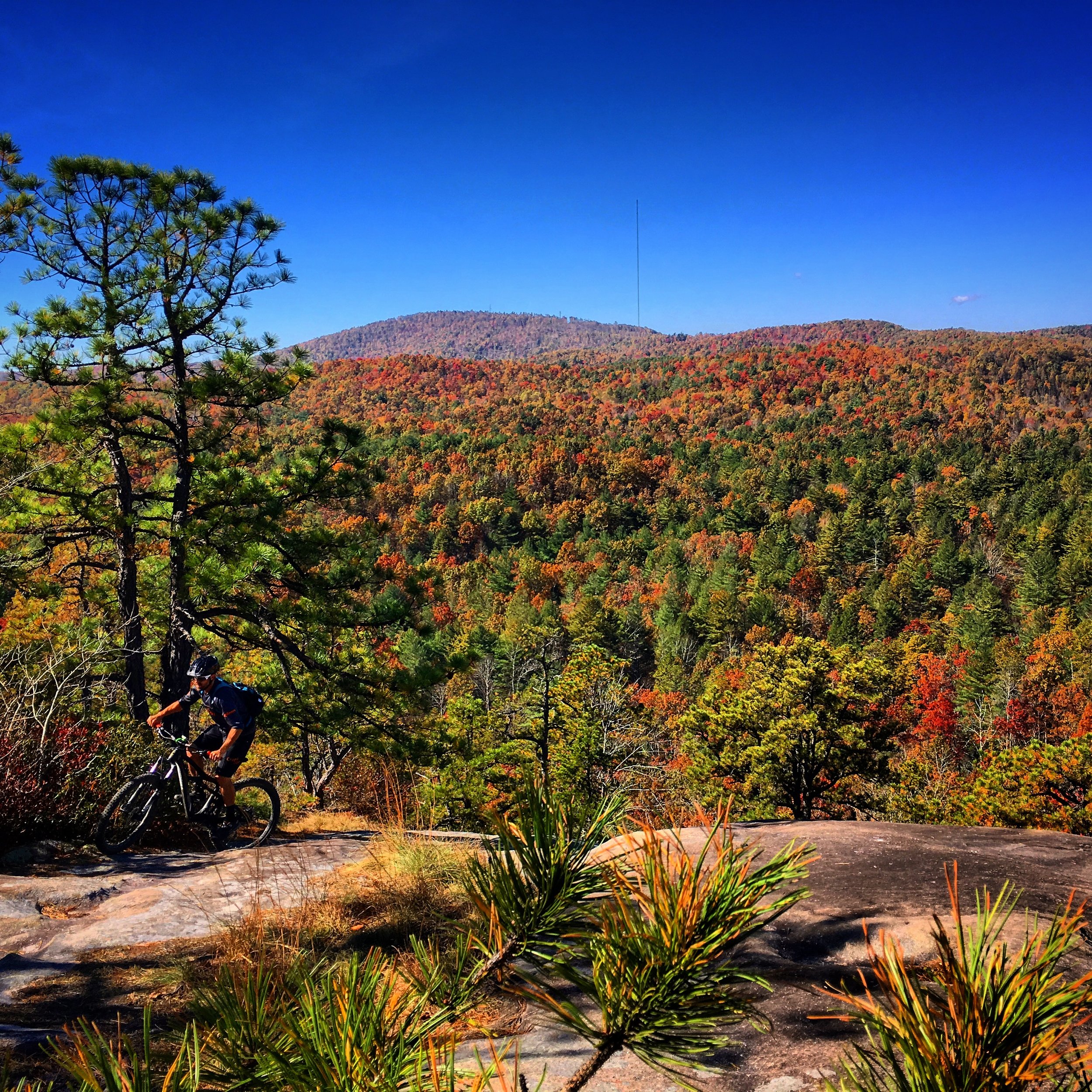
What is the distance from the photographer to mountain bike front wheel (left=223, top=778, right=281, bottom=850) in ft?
19.5

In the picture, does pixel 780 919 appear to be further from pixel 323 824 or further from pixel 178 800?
pixel 323 824

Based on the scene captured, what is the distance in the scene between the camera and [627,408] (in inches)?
7549

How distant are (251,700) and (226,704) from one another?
19cm

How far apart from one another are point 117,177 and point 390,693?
622cm

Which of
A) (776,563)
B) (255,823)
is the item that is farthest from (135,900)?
(776,563)

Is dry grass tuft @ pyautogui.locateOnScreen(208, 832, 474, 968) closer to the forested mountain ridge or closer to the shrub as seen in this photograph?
the shrub

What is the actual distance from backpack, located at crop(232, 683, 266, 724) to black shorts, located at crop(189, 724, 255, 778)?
19 centimetres

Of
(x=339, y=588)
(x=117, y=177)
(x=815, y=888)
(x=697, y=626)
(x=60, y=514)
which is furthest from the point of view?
(x=697, y=626)

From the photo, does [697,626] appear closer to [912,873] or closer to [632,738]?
[632,738]

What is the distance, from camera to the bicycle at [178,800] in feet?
18.0

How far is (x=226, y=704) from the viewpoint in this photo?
5.49 metres

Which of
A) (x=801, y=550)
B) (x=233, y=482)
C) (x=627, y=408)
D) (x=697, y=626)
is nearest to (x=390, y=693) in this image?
(x=233, y=482)

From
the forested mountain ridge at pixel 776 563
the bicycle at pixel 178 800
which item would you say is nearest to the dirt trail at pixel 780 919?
the bicycle at pixel 178 800

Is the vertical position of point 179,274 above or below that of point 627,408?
below
